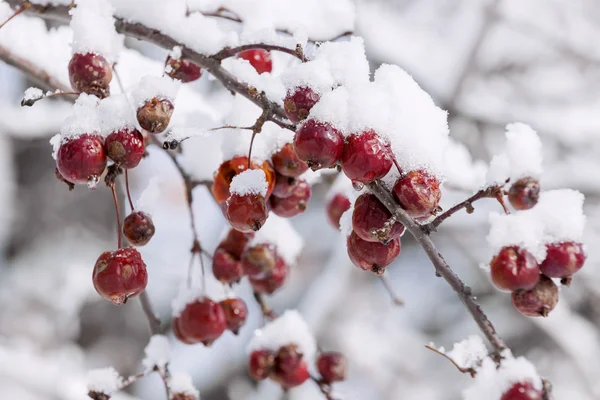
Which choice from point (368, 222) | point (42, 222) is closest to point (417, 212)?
point (368, 222)

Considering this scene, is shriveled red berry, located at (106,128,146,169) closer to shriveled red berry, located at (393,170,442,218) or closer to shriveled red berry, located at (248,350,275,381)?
shriveled red berry, located at (393,170,442,218)

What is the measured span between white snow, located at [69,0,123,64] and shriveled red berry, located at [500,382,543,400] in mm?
856

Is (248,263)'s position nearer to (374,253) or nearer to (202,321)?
(202,321)

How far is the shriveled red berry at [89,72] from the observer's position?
965mm

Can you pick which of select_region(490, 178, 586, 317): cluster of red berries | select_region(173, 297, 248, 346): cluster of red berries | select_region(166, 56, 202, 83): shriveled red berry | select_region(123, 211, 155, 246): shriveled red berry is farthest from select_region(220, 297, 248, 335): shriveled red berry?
select_region(490, 178, 586, 317): cluster of red berries

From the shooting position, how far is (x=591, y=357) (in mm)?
3355

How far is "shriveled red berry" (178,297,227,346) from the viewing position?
4.12 feet

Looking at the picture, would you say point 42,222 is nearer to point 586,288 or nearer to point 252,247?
point 252,247

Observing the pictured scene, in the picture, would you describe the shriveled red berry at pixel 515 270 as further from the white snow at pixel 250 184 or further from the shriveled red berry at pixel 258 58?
the shriveled red berry at pixel 258 58

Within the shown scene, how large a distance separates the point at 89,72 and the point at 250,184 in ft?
1.11

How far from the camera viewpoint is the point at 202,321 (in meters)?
1.26

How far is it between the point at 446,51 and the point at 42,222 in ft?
10.7

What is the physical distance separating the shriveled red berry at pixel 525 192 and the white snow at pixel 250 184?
Answer: 0.41 m

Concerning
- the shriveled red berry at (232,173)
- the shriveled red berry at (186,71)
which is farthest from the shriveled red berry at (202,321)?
the shriveled red berry at (186,71)
